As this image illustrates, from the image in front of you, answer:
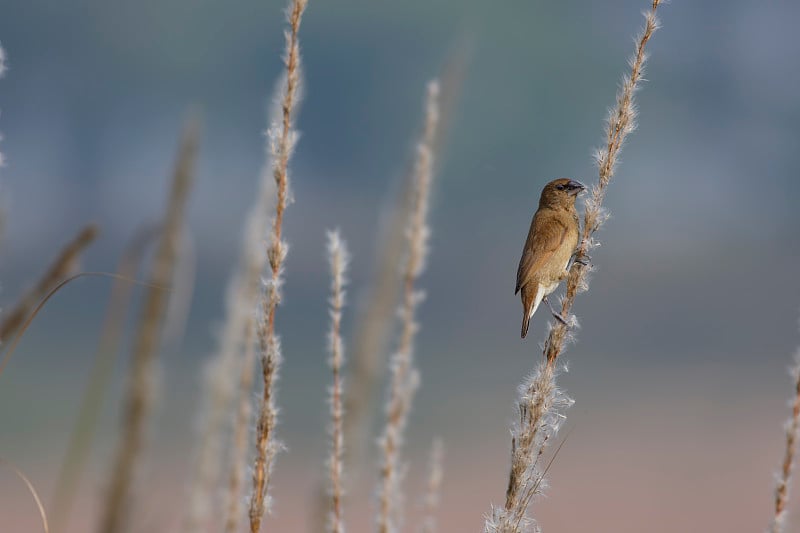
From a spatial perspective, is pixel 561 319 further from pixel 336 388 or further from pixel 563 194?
pixel 563 194

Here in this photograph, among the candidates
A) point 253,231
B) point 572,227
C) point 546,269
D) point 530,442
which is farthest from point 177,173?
point 572,227

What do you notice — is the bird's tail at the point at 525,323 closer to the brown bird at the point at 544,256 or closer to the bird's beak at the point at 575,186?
the brown bird at the point at 544,256

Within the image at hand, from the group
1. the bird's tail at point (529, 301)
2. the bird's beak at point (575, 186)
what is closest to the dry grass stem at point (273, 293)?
the bird's tail at point (529, 301)

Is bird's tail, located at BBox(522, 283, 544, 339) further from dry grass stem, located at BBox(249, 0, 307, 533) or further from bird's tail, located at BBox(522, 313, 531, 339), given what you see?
dry grass stem, located at BBox(249, 0, 307, 533)

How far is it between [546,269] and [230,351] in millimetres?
1380

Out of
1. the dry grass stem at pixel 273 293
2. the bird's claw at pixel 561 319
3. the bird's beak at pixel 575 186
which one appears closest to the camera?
→ the dry grass stem at pixel 273 293

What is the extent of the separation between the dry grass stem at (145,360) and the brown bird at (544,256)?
145cm

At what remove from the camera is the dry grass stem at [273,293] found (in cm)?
149

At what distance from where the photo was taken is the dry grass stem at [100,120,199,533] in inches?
63.1

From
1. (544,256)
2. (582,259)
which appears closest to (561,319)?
(582,259)

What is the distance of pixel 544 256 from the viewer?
3074 mm

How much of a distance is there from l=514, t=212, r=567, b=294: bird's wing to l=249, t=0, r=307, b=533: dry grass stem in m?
1.68

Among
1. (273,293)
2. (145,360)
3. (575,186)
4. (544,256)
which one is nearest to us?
(273,293)

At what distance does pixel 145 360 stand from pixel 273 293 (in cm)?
49
